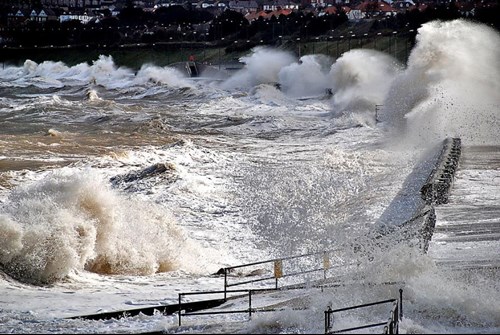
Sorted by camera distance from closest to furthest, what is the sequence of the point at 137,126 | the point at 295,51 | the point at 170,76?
the point at 137,126 < the point at 170,76 < the point at 295,51

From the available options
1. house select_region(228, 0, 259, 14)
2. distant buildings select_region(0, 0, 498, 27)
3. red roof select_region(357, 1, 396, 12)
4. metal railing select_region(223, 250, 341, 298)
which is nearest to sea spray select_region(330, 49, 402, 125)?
metal railing select_region(223, 250, 341, 298)

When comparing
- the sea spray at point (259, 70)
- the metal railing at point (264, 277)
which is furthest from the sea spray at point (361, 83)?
the metal railing at point (264, 277)

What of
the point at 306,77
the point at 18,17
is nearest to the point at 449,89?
the point at 306,77

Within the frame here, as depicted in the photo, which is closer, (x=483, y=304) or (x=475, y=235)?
(x=483, y=304)

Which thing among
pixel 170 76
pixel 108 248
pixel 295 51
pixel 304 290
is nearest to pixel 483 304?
pixel 304 290

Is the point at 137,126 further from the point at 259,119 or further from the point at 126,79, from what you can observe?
the point at 126,79

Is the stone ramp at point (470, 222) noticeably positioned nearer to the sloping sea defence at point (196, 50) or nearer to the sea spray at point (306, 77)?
the sea spray at point (306, 77)
